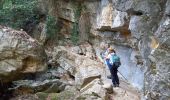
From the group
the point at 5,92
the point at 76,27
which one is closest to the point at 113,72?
the point at 5,92

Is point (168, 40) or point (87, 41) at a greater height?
point (168, 40)

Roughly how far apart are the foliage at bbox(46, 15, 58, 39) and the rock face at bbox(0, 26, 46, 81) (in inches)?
266

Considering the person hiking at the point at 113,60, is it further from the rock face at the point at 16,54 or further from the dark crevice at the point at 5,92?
the dark crevice at the point at 5,92

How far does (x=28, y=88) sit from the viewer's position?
1614 cm

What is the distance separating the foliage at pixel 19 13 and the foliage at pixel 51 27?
1.21m

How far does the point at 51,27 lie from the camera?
21688 mm

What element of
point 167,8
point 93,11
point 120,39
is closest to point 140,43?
point 167,8

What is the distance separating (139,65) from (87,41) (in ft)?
20.6

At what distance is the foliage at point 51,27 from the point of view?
70.5 ft

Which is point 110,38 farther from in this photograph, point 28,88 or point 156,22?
point 156,22

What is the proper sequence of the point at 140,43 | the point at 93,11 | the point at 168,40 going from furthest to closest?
the point at 93,11 → the point at 140,43 → the point at 168,40

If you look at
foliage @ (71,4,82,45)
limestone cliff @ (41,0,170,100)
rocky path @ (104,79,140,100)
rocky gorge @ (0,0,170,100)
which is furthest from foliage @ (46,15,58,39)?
rocky path @ (104,79,140,100)

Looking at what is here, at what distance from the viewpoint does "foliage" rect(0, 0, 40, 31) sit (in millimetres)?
21609

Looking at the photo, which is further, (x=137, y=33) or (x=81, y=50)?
(x=81, y=50)
